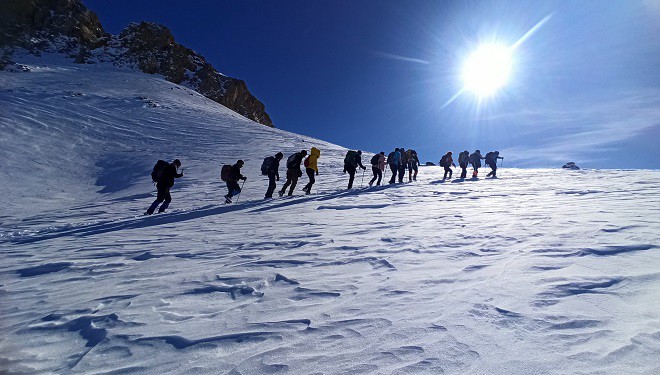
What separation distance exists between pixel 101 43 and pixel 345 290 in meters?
98.9

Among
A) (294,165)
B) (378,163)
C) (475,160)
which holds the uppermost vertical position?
(475,160)

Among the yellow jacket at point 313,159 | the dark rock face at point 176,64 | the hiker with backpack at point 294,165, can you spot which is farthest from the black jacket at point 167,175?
the dark rock face at point 176,64

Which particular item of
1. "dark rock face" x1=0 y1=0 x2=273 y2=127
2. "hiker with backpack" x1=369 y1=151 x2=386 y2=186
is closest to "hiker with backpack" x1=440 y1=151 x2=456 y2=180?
"hiker with backpack" x1=369 y1=151 x2=386 y2=186

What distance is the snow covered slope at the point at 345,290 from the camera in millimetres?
2254

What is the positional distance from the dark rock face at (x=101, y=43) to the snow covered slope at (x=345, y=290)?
7294cm

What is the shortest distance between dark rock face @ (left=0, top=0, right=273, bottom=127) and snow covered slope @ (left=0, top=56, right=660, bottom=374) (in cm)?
7294

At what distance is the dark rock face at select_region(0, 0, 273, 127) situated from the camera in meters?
66.7

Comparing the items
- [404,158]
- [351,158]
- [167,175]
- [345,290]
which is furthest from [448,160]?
[345,290]

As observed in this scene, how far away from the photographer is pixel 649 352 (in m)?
2.05

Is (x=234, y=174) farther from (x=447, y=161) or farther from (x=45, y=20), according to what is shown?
(x=45, y=20)

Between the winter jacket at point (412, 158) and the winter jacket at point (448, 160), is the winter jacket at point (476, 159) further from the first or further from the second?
the winter jacket at point (412, 158)

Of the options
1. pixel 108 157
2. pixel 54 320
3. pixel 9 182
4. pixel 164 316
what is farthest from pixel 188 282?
pixel 108 157

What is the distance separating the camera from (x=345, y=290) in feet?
11.2

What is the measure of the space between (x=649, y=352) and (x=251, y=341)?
2.67m
